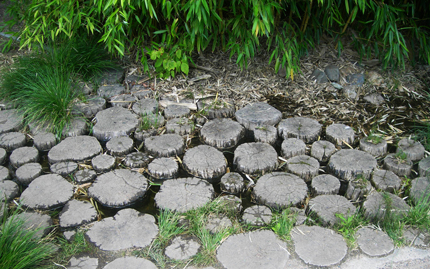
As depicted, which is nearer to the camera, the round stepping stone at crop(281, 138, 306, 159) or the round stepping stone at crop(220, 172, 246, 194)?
the round stepping stone at crop(220, 172, 246, 194)

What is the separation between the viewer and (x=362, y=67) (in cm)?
412

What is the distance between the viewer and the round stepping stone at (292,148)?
10.1 feet

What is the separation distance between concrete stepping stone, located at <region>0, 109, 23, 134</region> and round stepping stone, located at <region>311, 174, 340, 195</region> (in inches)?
97.0

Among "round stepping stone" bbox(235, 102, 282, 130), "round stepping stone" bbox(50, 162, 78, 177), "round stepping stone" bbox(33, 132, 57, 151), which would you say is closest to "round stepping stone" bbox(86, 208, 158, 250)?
"round stepping stone" bbox(50, 162, 78, 177)

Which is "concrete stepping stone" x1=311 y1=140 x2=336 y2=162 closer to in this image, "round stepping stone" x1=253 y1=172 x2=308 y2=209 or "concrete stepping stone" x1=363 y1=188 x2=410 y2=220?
"round stepping stone" x1=253 y1=172 x2=308 y2=209

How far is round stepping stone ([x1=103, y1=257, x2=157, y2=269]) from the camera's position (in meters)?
2.19

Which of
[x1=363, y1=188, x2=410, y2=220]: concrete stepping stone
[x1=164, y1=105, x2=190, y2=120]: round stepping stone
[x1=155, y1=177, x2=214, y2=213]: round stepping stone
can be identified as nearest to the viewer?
[x1=363, y1=188, x2=410, y2=220]: concrete stepping stone

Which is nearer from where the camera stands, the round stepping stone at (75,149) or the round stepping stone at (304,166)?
the round stepping stone at (304,166)

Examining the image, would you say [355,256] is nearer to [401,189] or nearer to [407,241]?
[407,241]

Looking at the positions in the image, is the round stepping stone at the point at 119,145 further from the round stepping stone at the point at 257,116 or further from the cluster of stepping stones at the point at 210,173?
the round stepping stone at the point at 257,116

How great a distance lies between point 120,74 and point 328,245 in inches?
109

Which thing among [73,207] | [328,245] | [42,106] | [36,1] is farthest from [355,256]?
[36,1]

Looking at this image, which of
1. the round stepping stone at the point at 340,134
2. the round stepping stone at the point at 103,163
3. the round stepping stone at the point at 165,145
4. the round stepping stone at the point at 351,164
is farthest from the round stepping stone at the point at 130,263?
the round stepping stone at the point at 340,134

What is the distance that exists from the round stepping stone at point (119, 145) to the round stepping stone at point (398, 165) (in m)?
1.93
